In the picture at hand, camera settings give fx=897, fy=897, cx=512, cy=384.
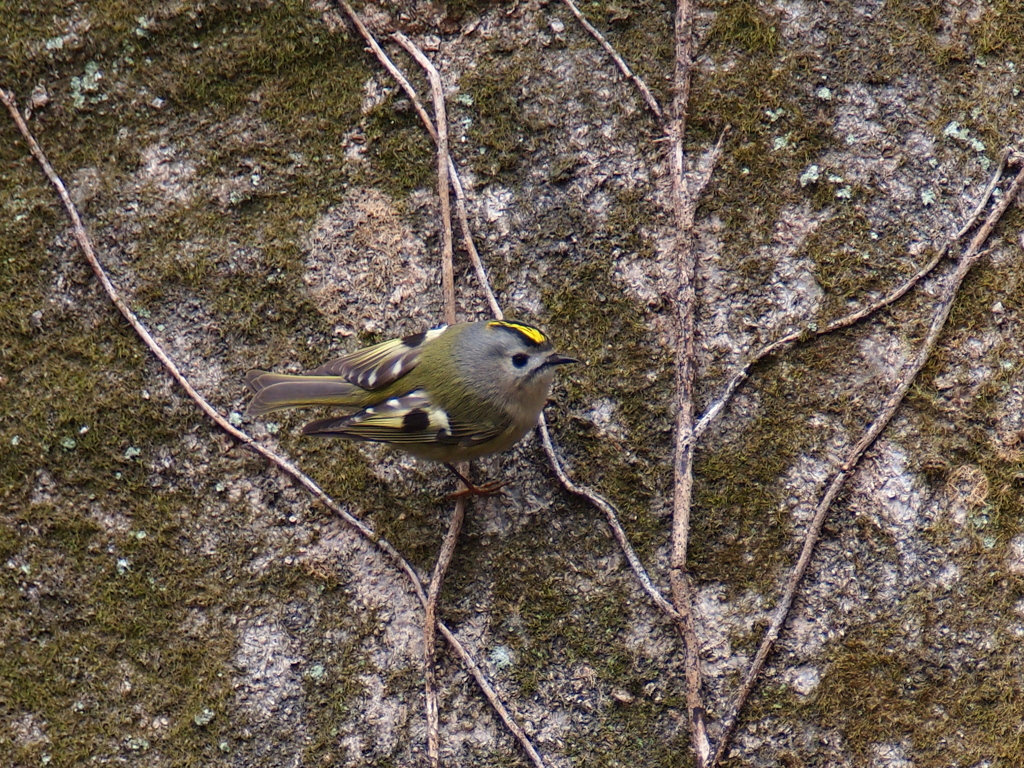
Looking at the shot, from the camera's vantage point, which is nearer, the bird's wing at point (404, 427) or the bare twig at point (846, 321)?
the bird's wing at point (404, 427)

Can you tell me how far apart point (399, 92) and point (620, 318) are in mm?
1185

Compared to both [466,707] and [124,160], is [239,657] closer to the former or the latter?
[466,707]

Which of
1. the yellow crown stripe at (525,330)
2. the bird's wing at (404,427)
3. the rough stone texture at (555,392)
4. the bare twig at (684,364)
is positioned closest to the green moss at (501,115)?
the rough stone texture at (555,392)

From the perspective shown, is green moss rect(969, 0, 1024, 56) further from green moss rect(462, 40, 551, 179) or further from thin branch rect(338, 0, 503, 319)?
thin branch rect(338, 0, 503, 319)

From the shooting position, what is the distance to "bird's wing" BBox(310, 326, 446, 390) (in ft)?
9.93

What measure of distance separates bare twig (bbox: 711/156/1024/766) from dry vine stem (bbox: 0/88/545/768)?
70cm

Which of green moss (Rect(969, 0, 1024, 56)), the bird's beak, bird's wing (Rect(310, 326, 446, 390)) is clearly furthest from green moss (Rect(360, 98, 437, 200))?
green moss (Rect(969, 0, 1024, 56))

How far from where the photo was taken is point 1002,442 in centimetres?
296

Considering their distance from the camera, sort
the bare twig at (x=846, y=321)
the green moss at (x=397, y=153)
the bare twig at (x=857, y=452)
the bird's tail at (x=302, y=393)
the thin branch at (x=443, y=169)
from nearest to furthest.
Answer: the bare twig at (x=857, y=452) → the bird's tail at (x=302, y=393) → the bare twig at (x=846, y=321) → the thin branch at (x=443, y=169) → the green moss at (x=397, y=153)

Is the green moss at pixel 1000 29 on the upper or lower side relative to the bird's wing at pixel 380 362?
upper

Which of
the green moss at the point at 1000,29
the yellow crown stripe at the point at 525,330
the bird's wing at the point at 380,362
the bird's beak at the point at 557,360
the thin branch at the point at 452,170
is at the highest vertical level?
the green moss at the point at 1000,29

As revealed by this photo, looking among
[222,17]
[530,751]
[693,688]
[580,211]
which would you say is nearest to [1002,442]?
[693,688]

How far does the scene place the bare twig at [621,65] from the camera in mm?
3270

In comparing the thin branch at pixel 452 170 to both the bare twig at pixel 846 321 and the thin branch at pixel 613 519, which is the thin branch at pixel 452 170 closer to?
the thin branch at pixel 613 519
